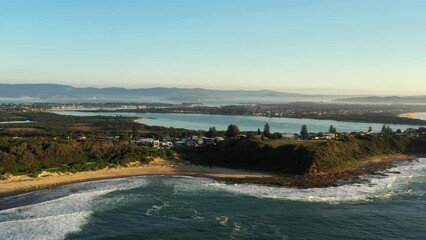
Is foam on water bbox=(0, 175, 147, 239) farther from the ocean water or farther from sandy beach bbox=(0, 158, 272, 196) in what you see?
sandy beach bbox=(0, 158, 272, 196)

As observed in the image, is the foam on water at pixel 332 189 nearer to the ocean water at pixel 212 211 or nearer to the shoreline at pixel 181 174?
the ocean water at pixel 212 211

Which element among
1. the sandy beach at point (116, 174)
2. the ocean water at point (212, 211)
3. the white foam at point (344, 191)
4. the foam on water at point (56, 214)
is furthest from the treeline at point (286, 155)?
the foam on water at point (56, 214)

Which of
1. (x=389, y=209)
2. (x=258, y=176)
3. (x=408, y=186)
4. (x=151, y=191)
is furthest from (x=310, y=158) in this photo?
(x=151, y=191)

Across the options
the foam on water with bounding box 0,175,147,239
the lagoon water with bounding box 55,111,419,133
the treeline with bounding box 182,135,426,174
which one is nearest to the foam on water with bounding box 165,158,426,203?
the treeline with bounding box 182,135,426,174

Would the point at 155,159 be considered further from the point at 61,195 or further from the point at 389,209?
the point at 389,209

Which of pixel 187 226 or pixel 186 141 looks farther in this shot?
pixel 186 141

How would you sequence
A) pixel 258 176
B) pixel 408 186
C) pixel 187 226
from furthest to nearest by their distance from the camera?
pixel 258 176, pixel 408 186, pixel 187 226
